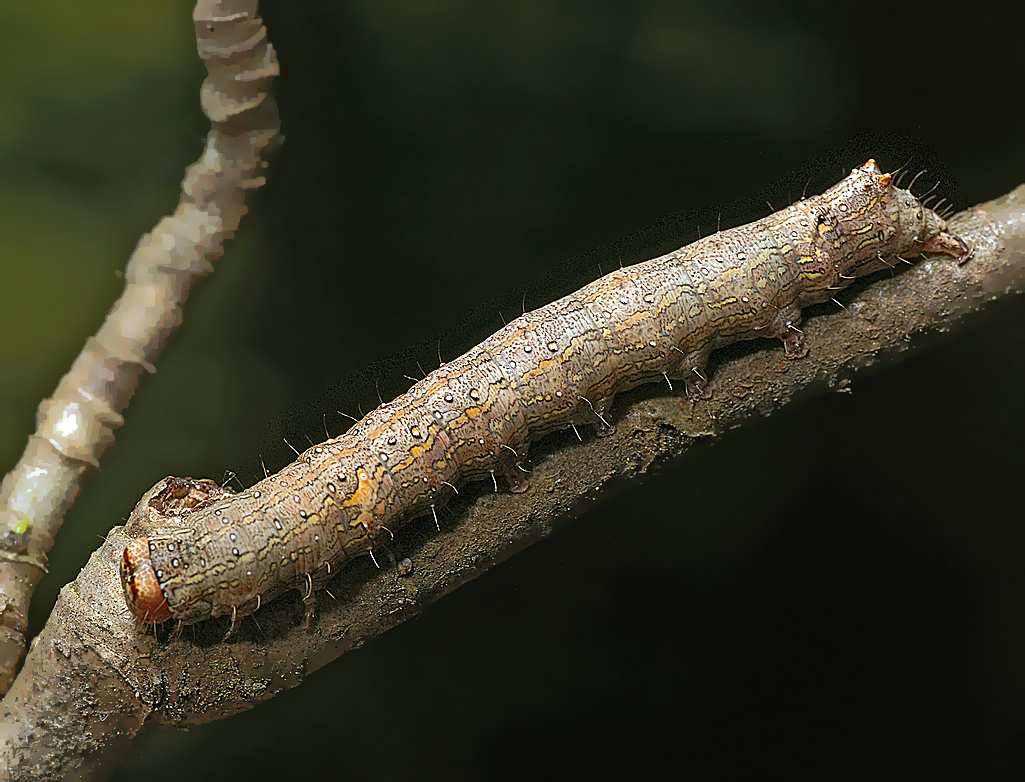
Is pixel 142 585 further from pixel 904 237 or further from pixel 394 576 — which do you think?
pixel 904 237

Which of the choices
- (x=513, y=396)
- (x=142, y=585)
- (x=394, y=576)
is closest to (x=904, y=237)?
(x=513, y=396)

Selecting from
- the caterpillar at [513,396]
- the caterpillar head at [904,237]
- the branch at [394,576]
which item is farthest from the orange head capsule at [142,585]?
the caterpillar head at [904,237]

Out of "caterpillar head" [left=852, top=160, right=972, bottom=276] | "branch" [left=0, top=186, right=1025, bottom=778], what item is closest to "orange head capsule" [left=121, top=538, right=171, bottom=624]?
"branch" [left=0, top=186, right=1025, bottom=778]

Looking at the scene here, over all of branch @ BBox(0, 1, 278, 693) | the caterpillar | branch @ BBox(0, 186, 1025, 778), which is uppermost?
branch @ BBox(0, 1, 278, 693)

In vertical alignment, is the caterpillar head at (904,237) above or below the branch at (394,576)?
above

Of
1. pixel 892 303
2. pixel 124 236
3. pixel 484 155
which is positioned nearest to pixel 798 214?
pixel 892 303

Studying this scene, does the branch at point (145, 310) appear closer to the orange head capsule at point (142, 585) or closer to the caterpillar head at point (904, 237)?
the orange head capsule at point (142, 585)

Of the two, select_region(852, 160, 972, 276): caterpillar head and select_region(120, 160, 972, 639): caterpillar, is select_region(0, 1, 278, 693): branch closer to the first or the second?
select_region(120, 160, 972, 639): caterpillar

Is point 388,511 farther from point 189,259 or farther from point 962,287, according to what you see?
point 962,287
